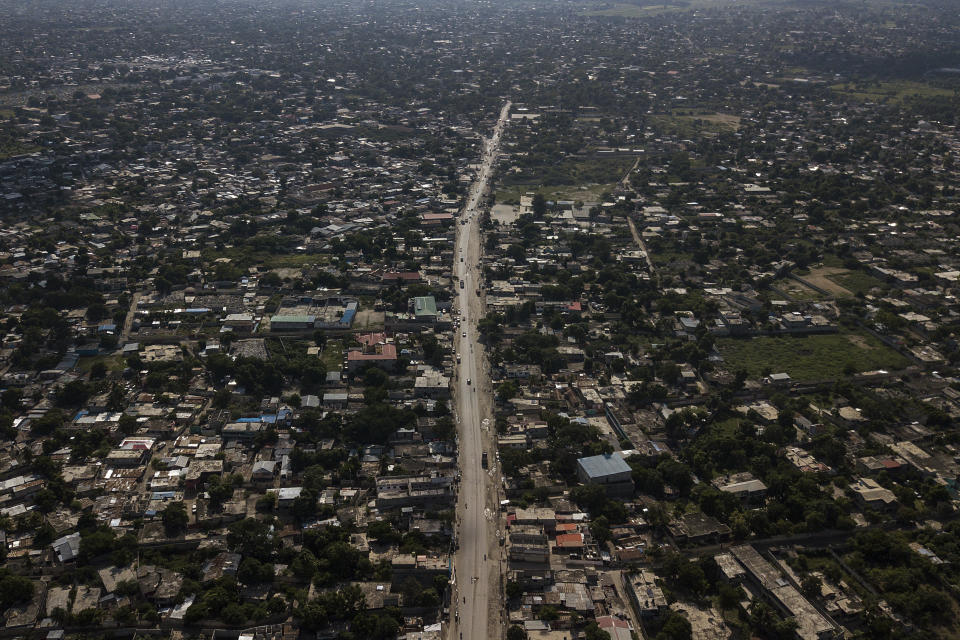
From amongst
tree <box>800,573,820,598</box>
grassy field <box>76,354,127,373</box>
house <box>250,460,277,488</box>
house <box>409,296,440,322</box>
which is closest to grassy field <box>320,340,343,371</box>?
house <box>409,296,440,322</box>

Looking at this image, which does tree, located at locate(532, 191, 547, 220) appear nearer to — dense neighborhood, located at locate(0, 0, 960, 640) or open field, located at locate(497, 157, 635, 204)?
dense neighborhood, located at locate(0, 0, 960, 640)

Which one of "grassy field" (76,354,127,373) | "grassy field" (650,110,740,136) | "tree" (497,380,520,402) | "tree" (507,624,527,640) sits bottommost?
"tree" (507,624,527,640)

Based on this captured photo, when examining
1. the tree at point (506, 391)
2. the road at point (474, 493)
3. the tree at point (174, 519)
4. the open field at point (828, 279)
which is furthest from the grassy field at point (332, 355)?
the open field at point (828, 279)

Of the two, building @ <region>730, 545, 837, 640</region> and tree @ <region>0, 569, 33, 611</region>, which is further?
tree @ <region>0, 569, 33, 611</region>

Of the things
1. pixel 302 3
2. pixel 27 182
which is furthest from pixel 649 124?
pixel 302 3

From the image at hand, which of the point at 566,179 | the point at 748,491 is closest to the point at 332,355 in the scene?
the point at 748,491

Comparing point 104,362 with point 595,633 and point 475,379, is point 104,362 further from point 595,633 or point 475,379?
point 595,633

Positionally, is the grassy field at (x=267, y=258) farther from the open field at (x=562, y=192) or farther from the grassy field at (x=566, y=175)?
the grassy field at (x=566, y=175)
